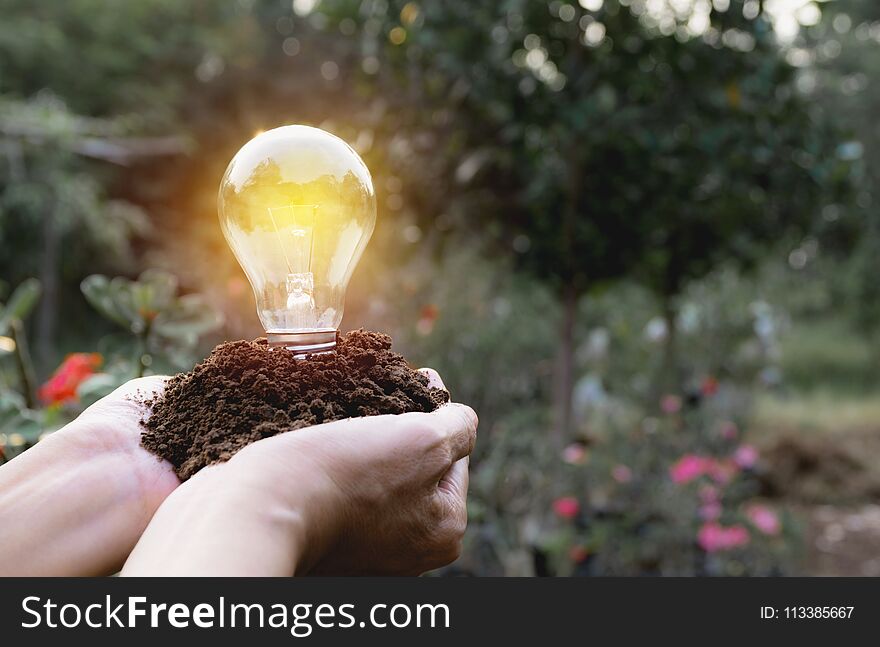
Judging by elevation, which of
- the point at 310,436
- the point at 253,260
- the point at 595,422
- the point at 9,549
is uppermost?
the point at 253,260

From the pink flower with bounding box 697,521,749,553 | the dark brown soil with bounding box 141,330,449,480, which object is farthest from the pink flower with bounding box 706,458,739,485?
the dark brown soil with bounding box 141,330,449,480

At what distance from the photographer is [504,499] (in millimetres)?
3213

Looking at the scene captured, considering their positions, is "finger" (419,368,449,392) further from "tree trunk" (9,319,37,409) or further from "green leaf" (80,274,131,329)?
"tree trunk" (9,319,37,409)

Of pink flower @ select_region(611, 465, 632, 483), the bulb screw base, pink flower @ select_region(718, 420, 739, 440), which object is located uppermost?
the bulb screw base

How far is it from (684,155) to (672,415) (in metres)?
1.73

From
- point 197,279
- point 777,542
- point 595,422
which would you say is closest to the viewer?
point 777,542

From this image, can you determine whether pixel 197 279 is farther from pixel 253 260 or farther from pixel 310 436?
pixel 310 436

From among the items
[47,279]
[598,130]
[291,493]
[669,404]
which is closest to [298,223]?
[291,493]

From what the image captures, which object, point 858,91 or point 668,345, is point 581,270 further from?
point 858,91

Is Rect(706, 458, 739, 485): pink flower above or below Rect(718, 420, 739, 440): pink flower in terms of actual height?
below

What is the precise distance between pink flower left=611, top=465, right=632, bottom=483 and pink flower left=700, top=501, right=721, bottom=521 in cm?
34

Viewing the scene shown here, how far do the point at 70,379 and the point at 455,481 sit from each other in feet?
3.22

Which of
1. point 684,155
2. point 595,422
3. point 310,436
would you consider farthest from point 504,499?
point 310,436

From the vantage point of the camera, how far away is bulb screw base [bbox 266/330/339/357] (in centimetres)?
114
